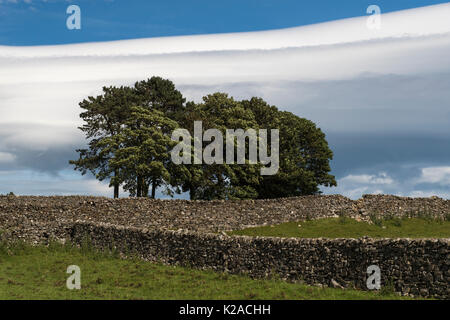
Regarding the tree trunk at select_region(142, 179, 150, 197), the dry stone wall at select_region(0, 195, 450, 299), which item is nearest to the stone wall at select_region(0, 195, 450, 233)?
the dry stone wall at select_region(0, 195, 450, 299)

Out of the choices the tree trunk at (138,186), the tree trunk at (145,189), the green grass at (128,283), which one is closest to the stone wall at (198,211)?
the green grass at (128,283)

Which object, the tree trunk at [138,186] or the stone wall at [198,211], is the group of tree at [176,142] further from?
the stone wall at [198,211]

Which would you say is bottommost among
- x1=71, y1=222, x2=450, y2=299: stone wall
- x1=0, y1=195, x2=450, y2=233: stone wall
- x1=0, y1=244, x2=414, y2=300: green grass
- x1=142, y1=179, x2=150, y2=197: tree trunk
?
x1=0, y1=244, x2=414, y2=300: green grass

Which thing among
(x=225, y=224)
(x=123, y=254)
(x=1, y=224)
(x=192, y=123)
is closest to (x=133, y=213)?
(x=225, y=224)

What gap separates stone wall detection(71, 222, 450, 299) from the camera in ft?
57.4

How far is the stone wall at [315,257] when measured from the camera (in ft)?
57.4

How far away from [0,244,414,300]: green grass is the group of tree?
2715 centimetres

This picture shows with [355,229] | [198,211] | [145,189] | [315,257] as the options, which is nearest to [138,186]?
[145,189]

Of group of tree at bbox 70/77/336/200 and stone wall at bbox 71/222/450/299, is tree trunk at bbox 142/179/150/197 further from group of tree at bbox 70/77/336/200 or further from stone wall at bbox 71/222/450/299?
stone wall at bbox 71/222/450/299

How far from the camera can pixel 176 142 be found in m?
57.2

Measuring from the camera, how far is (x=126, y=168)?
2239 inches

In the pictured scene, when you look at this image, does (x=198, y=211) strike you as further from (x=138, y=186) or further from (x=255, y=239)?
(x=255, y=239)

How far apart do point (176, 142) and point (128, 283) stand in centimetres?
3619

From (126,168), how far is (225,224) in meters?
18.9
